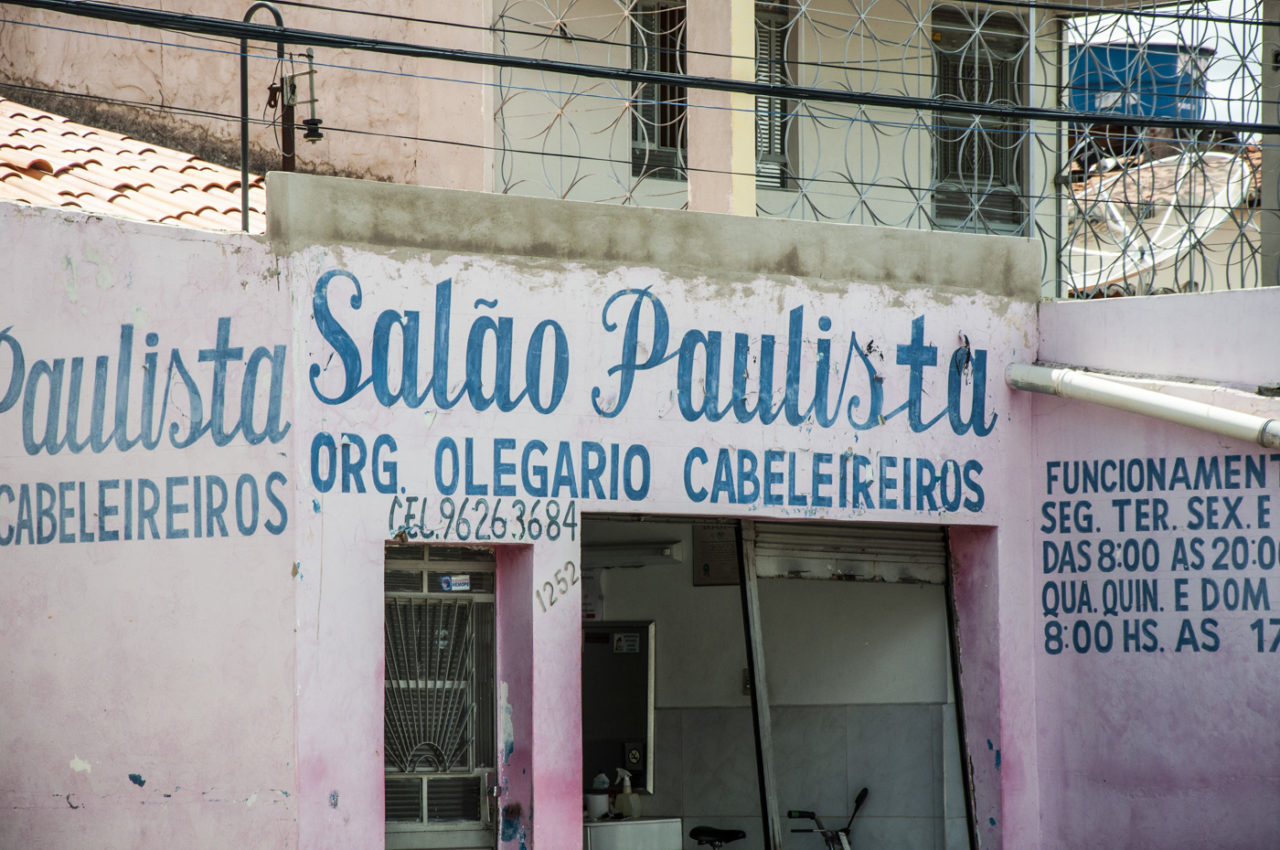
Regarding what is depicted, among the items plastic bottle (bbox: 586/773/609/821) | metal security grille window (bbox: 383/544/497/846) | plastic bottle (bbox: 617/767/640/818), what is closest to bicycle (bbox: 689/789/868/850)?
plastic bottle (bbox: 617/767/640/818)

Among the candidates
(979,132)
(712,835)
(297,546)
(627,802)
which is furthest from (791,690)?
(979,132)

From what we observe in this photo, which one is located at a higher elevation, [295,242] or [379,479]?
[295,242]

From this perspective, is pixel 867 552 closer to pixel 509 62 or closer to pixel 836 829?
pixel 836 829

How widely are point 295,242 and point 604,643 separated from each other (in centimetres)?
447

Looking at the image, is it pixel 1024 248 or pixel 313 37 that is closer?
pixel 313 37

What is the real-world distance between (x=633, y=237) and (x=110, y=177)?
325 centimetres

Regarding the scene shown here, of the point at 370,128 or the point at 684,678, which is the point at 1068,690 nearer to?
the point at 684,678

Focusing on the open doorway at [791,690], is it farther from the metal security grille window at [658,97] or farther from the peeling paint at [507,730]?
the metal security grille window at [658,97]

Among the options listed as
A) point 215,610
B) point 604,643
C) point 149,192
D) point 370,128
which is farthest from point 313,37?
point 604,643

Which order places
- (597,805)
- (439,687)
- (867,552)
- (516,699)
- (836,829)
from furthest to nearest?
(836,829) < (867,552) < (597,805) < (439,687) < (516,699)

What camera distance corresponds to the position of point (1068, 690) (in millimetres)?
9727

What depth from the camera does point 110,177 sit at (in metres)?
9.67

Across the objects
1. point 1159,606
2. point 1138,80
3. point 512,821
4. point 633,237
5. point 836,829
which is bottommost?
point 836,829

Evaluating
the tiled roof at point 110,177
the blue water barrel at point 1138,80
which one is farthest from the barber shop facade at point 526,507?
the blue water barrel at point 1138,80
